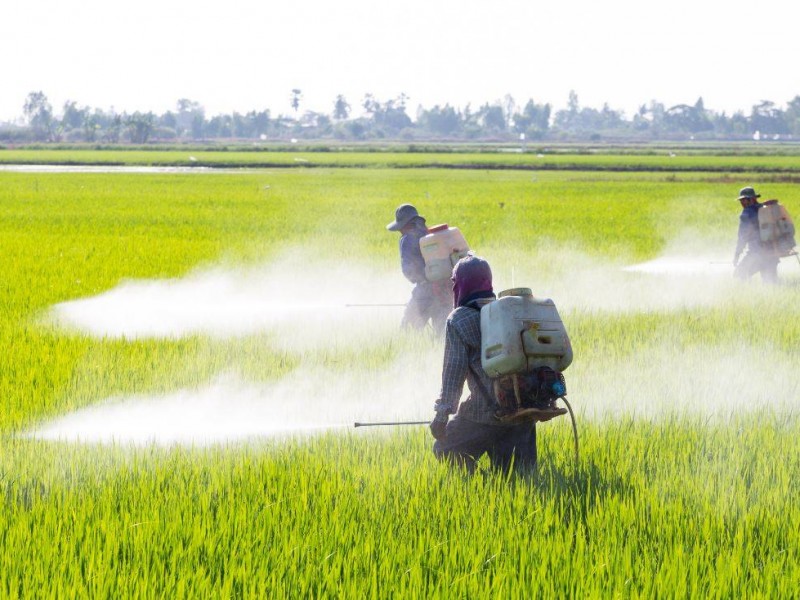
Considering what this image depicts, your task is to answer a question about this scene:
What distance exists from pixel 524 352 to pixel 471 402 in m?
0.58

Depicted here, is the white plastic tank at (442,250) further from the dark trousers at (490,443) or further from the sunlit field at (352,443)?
the dark trousers at (490,443)

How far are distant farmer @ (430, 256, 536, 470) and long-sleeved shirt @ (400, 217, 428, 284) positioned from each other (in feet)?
11.8

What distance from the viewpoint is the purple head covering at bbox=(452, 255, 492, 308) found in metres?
4.77

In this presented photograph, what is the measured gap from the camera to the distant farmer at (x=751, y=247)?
12461 millimetres

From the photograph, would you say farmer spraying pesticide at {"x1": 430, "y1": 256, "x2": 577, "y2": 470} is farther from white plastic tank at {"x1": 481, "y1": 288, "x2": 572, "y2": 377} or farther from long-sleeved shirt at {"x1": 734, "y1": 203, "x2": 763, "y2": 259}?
long-sleeved shirt at {"x1": 734, "y1": 203, "x2": 763, "y2": 259}

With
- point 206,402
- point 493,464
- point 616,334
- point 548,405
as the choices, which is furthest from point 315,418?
point 616,334

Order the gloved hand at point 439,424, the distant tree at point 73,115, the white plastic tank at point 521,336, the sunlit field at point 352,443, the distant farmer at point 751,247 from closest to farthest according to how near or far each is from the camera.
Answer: the sunlit field at point 352,443
the white plastic tank at point 521,336
the gloved hand at point 439,424
the distant farmer at point 751,247
the distant tree at point 73,115

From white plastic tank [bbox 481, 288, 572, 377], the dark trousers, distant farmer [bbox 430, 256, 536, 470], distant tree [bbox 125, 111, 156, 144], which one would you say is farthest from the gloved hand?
distant tree [bbox 125, 111, 156, 144]

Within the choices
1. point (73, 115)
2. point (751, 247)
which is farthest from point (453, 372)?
point (73, 115)

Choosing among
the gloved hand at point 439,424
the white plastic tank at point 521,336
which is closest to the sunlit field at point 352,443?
the gloved hand at point 439,424

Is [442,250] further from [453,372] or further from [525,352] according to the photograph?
[525,352]

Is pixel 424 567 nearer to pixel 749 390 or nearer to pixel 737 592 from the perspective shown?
pixel 737 592

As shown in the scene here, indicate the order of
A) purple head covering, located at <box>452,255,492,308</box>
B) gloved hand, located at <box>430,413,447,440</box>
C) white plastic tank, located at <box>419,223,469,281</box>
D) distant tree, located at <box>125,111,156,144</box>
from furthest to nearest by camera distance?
distant tree, located at <box>125,111,156,144</box> → white plastic tank, located at <box>419,223,469,281</box> → purple head covering, located at <box>452,255,492,308</box> → gloved hand, located at <box>430,413,447,440</box>

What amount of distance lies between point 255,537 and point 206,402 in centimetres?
307
